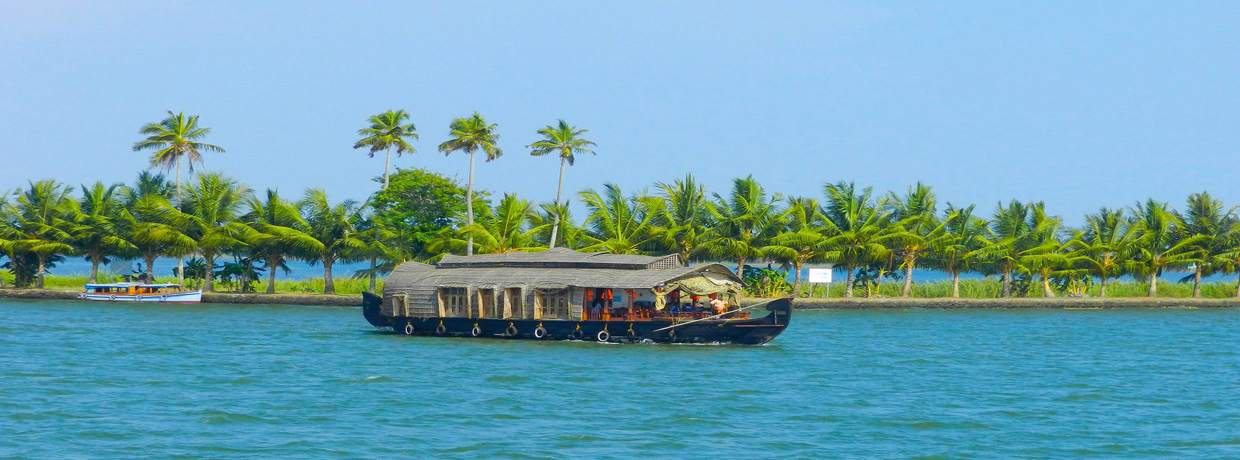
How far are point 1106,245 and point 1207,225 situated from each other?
538cm

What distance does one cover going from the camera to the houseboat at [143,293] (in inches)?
2238

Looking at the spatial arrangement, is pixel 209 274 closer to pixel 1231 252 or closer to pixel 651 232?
pixel 651 232

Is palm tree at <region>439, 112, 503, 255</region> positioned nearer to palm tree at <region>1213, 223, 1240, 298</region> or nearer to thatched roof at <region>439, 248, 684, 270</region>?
thatched roof at <region>439, 248, 684, 270</region>

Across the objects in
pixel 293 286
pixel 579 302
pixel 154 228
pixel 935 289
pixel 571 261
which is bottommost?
pixel 579 302

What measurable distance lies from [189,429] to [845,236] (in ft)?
130

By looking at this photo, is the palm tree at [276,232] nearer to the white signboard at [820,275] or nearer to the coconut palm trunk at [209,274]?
the coconut palm trunk at [209,274]

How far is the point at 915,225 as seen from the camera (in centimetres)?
5959

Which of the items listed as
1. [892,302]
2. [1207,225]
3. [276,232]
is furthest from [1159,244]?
[276,232]

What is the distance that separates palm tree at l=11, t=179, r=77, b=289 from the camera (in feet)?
203

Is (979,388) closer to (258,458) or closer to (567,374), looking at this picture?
(567,374)

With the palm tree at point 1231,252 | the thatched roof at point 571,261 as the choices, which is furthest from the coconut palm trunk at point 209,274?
the palm tree at point 1231,252

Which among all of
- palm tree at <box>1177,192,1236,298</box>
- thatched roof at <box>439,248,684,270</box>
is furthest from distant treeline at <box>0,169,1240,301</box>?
thatched roof at <box>439,248,684,270</box>

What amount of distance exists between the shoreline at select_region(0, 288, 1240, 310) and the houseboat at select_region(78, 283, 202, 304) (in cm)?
114

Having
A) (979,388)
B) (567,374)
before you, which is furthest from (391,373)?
(979,388)
